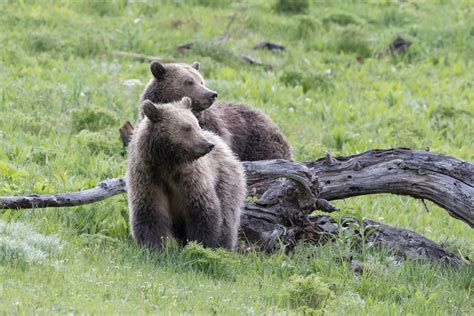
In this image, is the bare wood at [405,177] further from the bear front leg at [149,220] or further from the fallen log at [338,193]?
the bear front leg at [149,220]

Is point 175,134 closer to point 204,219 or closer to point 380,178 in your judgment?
point 204,219

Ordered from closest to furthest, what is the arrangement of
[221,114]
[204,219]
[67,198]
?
[204,219] → [67,198] → [221,114]

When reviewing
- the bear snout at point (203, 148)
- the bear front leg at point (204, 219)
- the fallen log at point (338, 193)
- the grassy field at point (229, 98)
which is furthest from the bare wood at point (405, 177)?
the bear snout at point (203, 148)

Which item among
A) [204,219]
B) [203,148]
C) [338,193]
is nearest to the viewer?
[203,148]

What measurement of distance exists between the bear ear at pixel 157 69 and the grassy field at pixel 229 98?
3.65 feet

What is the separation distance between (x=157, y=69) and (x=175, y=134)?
99.7 inches

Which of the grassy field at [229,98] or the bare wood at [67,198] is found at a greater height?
the bare wood at [67,198]

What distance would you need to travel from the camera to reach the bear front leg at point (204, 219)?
7.64 m

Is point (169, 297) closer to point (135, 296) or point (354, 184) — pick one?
point (135, 296)

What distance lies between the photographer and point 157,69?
9.95m

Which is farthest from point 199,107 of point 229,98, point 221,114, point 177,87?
point 229,98

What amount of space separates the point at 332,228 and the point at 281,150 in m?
2.57

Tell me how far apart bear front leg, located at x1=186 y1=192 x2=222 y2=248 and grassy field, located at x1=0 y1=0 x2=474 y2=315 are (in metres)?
0.22

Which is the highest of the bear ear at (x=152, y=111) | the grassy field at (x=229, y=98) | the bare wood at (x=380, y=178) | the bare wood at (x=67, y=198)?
the bear ear at (x=152, y=111)
